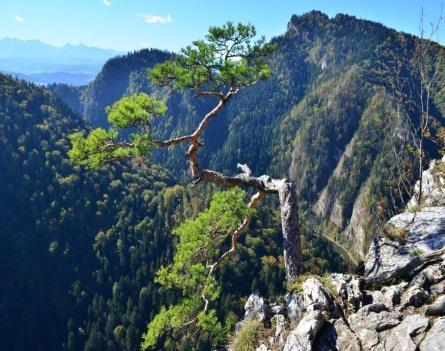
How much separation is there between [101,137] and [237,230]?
6692 millimetres

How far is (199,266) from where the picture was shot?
642 inches

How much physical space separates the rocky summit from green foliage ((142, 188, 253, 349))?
1.80 m

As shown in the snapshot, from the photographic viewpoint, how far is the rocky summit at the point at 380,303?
11922 mm

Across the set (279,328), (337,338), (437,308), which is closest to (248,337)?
(279,328)

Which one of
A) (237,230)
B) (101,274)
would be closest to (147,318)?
(101,274)

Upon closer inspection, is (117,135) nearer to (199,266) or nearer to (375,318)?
(199,266)

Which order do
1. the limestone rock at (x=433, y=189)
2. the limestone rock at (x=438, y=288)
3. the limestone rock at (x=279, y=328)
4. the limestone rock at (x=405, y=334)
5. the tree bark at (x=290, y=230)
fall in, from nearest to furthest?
1. the limestone rock at (x=405, y=334)
2. the limestone rock at (x=438, y=288)
3. the limestone rock at (x=279, y=328)
4. the tree bark at (x=290, y=230)
5. the limestone rock at (x=433, y=189)

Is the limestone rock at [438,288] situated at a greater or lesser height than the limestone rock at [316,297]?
greater

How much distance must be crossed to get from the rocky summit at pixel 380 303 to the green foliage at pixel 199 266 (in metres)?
1.80

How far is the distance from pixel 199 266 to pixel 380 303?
654 cm

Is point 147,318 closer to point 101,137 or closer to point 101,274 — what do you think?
point 101,274

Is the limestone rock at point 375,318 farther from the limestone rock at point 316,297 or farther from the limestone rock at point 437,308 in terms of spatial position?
the limestone rock at point 316,297

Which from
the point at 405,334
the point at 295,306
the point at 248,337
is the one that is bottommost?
the point at 248,337

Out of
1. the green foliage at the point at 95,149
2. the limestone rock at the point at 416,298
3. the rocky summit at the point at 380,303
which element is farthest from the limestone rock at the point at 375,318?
the green foliage at the point at 95,149
